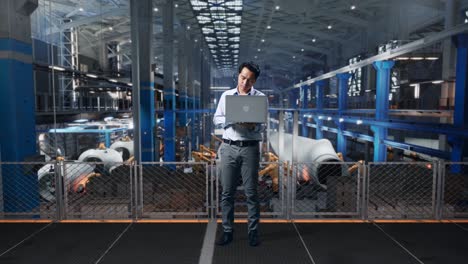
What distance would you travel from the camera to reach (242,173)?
3586 mm

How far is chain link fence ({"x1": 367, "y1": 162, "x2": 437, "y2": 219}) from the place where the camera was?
509 centimetres

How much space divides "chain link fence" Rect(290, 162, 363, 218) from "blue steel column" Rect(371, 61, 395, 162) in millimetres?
2074

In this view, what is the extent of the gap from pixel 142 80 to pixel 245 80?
9802mm

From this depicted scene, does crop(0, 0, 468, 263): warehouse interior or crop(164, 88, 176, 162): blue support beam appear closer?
crop(0, 0, 468, 263): warehouse interior

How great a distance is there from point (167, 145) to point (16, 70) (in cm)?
1137

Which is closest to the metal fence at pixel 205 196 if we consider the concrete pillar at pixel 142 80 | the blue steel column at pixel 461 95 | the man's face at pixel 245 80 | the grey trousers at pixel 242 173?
the blue steel column at pixel 461 95

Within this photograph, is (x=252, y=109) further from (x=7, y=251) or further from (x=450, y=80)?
(x=450, y=80)

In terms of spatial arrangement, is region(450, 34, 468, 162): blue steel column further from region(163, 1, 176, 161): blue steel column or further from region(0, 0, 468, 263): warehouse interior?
region(163, 1, 176, 161): blue steel column

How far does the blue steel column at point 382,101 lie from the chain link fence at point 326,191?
2.07 meters

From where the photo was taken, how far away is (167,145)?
53.8 feet

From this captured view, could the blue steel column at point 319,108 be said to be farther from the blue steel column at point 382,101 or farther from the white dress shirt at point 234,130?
the white dress shirt at point 234,130

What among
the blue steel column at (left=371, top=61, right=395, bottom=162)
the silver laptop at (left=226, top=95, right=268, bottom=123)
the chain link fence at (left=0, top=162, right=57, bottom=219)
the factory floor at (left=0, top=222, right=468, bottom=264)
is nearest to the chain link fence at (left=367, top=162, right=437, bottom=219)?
the factory floor at (left=0, top=222, right=468, bottom=264)

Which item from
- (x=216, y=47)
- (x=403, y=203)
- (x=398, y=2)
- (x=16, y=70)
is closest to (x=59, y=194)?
(x=16, y=70)

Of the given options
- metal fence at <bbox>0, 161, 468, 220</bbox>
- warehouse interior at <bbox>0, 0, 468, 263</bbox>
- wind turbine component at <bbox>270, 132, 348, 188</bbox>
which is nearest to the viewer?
warehouse interior at <bbox>0, 0, 468, 263</bbox>
